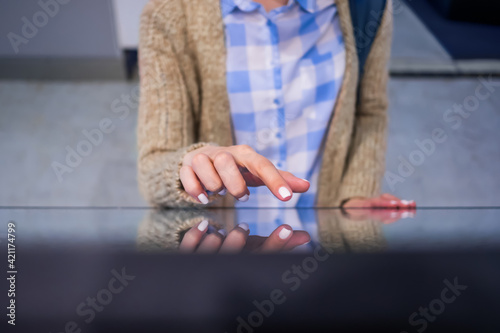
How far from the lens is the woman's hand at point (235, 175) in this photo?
1.08 ft

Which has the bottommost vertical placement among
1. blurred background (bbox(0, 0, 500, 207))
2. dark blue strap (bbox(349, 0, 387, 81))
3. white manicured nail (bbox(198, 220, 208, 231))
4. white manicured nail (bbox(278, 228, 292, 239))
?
blurred background (bbox(0, 0, 500, 207))

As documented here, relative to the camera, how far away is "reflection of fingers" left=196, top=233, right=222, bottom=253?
0.84 feet

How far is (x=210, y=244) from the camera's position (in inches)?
10.7

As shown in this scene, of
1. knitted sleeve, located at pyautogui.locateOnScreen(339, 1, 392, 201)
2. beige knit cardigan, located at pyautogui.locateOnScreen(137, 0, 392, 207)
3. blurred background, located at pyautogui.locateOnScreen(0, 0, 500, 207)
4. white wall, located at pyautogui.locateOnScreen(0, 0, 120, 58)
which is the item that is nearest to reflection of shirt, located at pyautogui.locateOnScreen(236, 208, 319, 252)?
beige knit cardigan, located at pyautogui.locateOnScreen(137, 0, 392, 207)

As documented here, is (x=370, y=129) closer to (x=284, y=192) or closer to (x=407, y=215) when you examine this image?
(x=407, y=215)

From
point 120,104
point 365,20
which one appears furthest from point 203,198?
point 120,104

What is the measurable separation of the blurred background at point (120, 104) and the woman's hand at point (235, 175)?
4.51 ft

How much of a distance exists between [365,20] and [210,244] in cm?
53

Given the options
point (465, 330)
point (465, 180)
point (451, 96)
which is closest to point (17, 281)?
point (465, 330)

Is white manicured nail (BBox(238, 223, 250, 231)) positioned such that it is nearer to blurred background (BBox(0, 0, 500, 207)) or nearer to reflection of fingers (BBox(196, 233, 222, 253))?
reflection of fingers (BBox(196, 233, 222, 253))

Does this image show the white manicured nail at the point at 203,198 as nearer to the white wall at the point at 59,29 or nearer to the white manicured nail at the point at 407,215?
the white manicured nail at the point at 407,215

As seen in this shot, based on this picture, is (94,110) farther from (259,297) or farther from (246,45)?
(259,297)

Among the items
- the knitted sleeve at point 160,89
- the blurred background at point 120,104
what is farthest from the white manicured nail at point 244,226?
the blurred background at point 120,104

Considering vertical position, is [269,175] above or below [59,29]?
above
